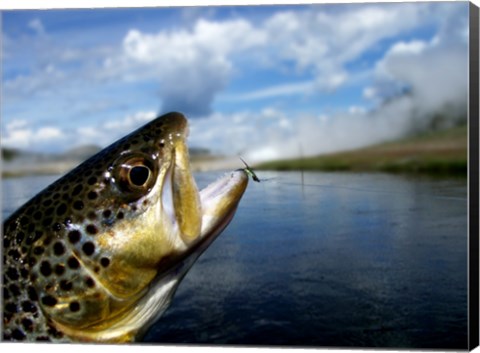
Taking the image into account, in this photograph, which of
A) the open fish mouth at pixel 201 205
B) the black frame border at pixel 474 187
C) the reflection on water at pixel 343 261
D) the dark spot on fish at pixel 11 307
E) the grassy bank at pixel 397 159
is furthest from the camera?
the reflection on water at pixel 343 261

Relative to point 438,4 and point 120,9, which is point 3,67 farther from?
point 438,4

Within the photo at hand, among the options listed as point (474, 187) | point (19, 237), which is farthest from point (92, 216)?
point (474, 187)

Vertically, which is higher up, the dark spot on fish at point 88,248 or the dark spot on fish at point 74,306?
the dark spot on fish at point 88,248

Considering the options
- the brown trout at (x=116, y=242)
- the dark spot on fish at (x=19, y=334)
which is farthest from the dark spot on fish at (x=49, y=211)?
the dark spot on fish at (x=19, y=334)

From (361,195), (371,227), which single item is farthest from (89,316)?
(371,227)

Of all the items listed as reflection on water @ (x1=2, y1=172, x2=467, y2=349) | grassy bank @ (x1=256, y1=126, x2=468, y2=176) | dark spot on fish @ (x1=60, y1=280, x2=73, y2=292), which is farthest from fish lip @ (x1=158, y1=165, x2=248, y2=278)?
grassy bank @ (x1=256, y1=126, x2=468, y2=176)

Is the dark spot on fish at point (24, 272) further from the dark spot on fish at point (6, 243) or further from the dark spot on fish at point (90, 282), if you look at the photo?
the dark spot on fish at point (90, 282)
